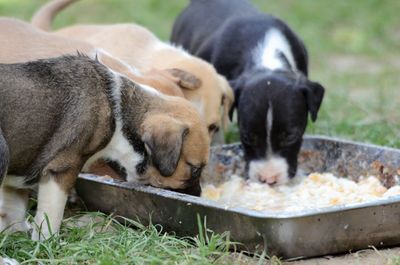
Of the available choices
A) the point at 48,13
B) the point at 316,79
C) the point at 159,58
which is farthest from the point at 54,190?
the point at 316,79

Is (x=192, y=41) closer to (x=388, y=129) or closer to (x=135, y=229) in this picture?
(x=388, y=129)

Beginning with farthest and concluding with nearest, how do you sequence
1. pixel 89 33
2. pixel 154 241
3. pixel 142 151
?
pixel 89 33, pixel 142 151, pixel 154 241

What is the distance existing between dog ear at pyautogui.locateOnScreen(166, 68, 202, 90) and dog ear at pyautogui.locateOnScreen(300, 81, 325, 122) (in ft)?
2.77

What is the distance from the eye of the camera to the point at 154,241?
491 centimetres

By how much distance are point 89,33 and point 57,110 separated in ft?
8.16

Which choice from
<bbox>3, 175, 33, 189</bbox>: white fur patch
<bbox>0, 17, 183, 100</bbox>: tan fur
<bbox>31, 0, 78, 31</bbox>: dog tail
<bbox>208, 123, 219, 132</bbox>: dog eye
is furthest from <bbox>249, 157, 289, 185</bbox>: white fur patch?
<bbox>31, 0, 78, 31</bbox>: dog tail

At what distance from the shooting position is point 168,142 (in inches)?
197

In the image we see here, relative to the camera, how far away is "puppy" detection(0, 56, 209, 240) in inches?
196

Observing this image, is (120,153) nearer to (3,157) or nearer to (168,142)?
(168,142)

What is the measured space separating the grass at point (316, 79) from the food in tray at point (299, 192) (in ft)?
3.25

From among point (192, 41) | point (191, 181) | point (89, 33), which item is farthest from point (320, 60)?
point (191, 181)

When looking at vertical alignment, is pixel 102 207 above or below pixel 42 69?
below

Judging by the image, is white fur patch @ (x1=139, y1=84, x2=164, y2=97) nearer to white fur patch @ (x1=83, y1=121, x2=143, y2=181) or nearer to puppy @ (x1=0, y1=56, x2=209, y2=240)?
puppy @ (x1=0, y1=56, x2=209, y2=240)

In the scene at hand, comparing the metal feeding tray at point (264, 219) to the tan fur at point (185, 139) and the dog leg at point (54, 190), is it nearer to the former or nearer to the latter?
the tan fur at point (185, 139)
